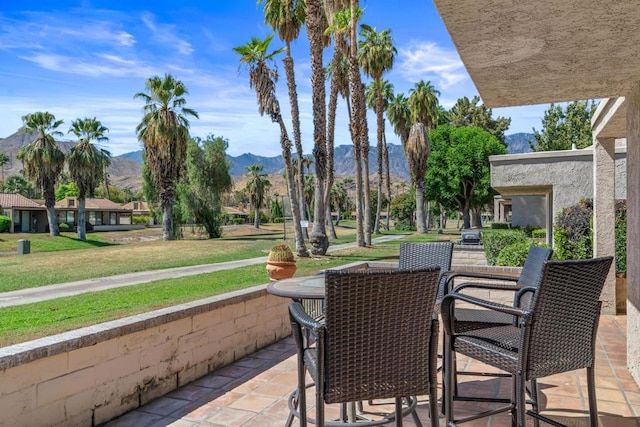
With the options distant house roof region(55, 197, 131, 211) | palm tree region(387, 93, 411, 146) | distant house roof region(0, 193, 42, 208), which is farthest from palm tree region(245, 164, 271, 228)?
palm tree region(387, 93, 411, 146)

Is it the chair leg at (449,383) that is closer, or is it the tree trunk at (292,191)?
the chair leg at (449,383)

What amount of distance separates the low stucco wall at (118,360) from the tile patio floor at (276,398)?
4.8 inches

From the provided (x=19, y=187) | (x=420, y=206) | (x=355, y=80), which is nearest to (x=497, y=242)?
(x=355, y=80)

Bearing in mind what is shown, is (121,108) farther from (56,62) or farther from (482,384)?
(482,384)

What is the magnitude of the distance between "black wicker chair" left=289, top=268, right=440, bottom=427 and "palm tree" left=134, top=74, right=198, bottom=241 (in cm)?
2827

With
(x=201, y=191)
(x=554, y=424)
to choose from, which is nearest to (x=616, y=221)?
(x=554, y=424)

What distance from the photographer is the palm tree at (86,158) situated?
117 feet

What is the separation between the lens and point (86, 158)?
35.8m

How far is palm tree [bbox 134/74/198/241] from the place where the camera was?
2859 cm

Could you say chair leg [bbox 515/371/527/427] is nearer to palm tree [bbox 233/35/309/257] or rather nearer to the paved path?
the paved path

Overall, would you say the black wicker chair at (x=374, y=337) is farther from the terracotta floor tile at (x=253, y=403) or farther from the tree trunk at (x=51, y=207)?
the tree trunk at (x=51, y=207)

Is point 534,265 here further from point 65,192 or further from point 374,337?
point 65,192

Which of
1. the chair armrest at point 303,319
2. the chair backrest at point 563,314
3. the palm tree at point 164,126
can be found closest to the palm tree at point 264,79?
the palm tree at point 164,126

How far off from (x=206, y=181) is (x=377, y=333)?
3318cm
